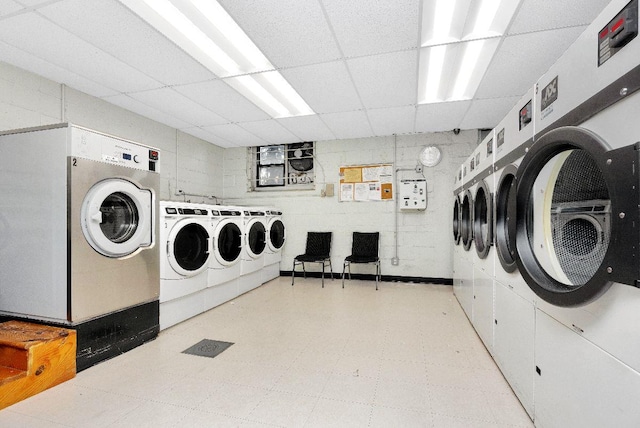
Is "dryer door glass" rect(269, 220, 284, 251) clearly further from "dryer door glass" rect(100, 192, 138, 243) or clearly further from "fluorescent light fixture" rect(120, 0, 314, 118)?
"dryer door glass" rect(100, 192, 138, 243)

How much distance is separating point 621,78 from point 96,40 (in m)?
2.98

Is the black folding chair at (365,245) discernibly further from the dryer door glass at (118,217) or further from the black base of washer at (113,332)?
the dryer door glass at (118,217)

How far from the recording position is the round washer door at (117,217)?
6.47 ft

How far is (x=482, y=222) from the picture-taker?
2355 millimetres

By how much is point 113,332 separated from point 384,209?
3776mm

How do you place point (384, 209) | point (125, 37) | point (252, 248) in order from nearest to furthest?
1. point (125, 37)
2. point (252, 248)
3. point (384, 209)

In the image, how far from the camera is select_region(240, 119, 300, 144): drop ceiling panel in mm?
4047

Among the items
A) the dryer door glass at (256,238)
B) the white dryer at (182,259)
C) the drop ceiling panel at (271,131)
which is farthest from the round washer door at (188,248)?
the drop ceiling panel at (271,131)

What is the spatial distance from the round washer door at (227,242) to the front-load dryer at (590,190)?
2.90 metres

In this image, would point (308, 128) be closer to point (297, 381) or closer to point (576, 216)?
point (297, 381)

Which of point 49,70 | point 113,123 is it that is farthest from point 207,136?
point 49,70

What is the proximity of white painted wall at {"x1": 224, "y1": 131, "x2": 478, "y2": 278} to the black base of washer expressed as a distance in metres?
2.86

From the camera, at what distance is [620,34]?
78 centimetres

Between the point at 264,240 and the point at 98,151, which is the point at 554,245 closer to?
the point at 98,151
